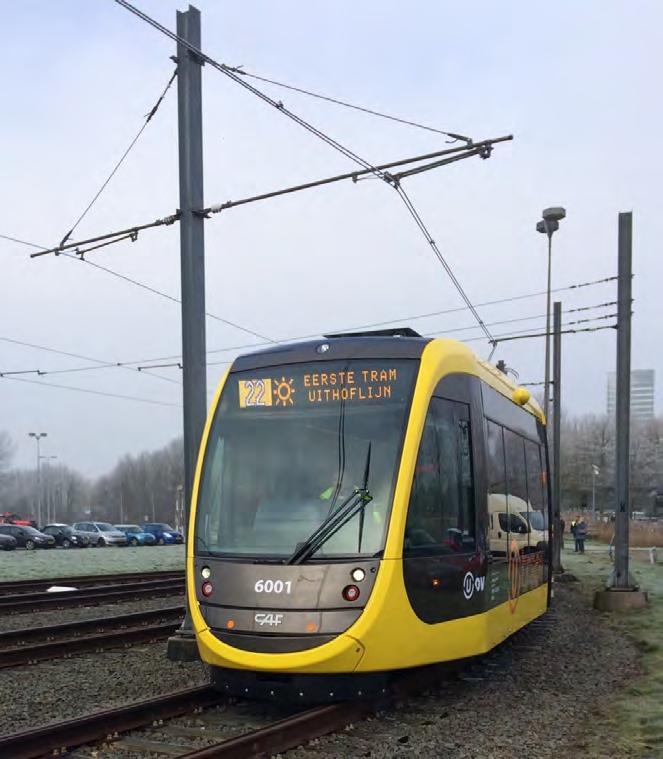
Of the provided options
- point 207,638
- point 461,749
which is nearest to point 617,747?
point 461,749

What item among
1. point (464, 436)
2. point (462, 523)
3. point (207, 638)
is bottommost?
point (207, 638)

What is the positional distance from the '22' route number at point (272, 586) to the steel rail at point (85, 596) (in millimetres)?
10591

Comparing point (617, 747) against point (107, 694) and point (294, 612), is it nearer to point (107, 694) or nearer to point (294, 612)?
point (294, 612)

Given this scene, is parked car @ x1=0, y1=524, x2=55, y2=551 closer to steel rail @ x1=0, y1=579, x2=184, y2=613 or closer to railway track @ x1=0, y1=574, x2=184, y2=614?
railway track @ x1=0, y1=574, x2=184, y2=614

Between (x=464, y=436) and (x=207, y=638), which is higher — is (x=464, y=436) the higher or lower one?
the higher one

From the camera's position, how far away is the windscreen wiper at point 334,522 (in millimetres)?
6855

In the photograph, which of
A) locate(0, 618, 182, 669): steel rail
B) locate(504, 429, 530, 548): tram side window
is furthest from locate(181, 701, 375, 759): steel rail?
locate(0, 618, 182, 669): steel rail

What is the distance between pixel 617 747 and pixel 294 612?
2.62 m

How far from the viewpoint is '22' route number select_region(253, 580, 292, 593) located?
6.72m

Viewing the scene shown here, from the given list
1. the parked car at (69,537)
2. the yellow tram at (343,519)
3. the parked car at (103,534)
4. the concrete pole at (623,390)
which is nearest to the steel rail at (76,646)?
the yellow tram at (343,519)

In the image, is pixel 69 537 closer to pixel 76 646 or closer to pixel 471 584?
pixel 76 646

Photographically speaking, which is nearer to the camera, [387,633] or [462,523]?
[387,633]

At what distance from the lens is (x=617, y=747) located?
256 inches

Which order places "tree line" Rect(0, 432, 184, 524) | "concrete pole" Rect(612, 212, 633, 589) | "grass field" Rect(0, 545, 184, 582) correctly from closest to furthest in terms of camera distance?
"concrete pole" Rect(612, 212, 633, 589) → "grass field" Rect(0, 545, 184, 582) → "tree line" Rect(0, 432, 184, 524)
